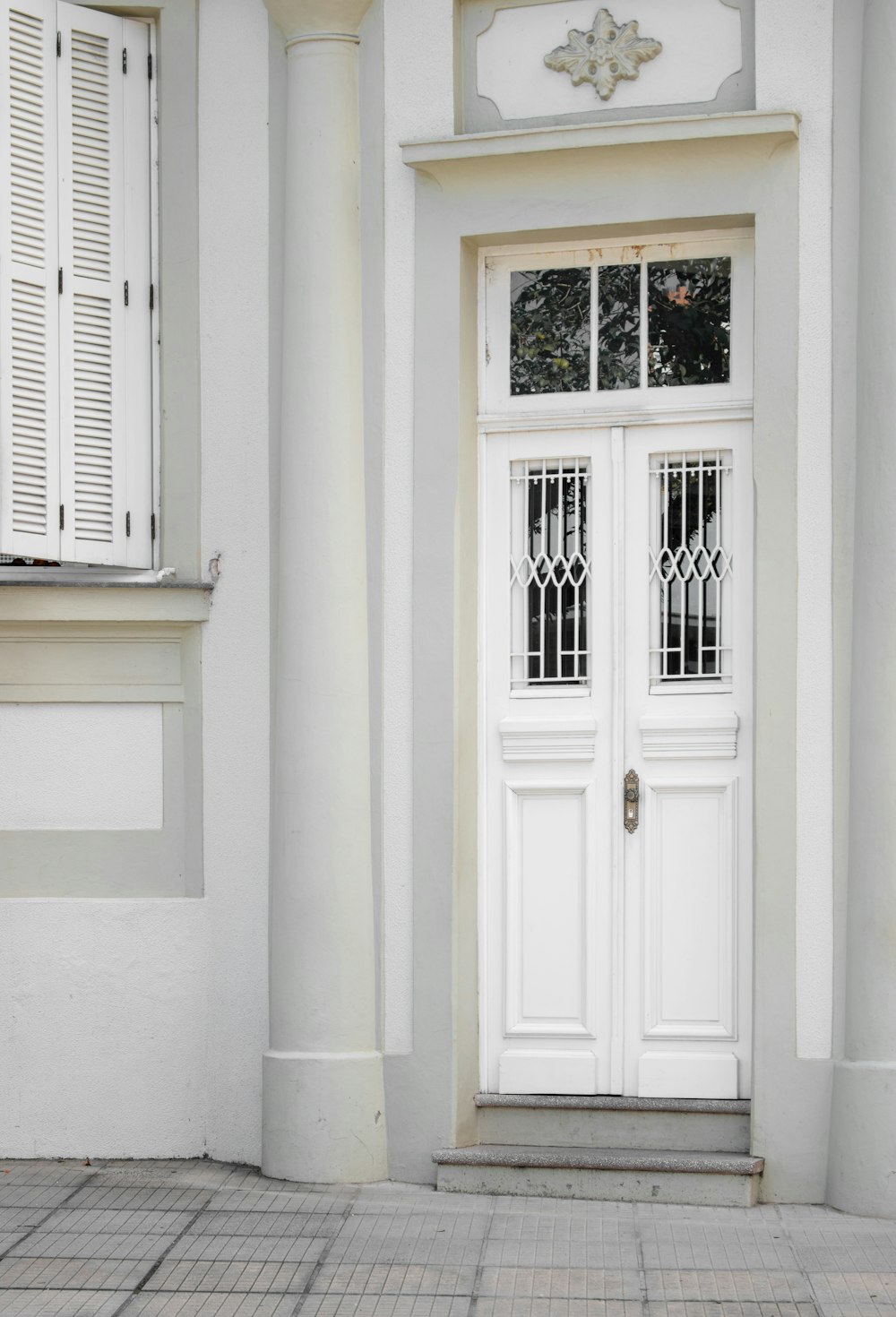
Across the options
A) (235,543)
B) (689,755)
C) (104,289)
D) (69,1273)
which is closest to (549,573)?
(689,755)

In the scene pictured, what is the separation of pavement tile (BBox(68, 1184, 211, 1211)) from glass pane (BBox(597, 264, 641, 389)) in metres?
3.36

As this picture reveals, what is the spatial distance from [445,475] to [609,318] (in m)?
0.90

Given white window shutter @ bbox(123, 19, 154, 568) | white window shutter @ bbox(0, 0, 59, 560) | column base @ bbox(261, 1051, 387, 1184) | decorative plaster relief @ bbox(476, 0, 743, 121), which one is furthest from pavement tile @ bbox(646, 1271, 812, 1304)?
decorative plaster relief @ bbox(476, 0, 743, 121)

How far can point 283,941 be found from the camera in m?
6.38

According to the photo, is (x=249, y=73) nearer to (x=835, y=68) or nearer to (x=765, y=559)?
(x=835, y=68)

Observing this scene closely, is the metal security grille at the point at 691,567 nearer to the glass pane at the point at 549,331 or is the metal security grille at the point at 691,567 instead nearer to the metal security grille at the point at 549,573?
the metal security grille at the point at 549,573

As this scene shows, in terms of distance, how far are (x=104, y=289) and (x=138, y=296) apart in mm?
140

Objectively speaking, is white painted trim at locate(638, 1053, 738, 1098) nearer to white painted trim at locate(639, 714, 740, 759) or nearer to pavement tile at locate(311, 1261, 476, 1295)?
white painted trim at locate(639, 714, 740, 759)

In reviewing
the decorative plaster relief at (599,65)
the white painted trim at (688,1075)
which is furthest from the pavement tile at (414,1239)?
the decorative plaster relief at (599,65)

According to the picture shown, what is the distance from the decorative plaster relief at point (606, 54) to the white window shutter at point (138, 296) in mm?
1692

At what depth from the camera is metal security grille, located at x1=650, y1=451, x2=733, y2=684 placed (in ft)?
20.9

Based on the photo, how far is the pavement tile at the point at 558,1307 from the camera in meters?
4.93

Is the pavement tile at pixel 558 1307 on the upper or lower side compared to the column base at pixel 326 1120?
lower

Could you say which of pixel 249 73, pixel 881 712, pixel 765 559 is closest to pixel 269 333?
pixel 249 73
